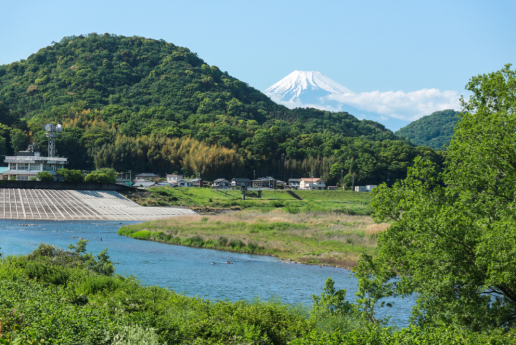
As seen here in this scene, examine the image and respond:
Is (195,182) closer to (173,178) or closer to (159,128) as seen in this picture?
(173,178)

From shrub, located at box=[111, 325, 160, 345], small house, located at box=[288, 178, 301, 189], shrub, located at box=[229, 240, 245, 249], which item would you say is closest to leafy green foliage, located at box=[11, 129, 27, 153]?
small house, located at box=[288, 178, 301, 189]

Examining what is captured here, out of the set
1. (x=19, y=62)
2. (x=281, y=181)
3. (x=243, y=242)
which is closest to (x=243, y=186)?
(x=281, y=181)

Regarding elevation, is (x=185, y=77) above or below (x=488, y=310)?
above

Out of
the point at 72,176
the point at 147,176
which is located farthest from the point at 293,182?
the point at 72,176

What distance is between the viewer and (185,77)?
193 metres

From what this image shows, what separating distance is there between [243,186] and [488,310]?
77.6m

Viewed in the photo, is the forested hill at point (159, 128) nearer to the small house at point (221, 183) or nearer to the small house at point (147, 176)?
the small house at point (147, 176)

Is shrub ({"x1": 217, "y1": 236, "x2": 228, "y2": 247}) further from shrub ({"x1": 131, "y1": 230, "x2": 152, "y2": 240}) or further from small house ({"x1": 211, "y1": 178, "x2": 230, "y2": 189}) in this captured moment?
small house ({"x1": 211, "y1": 178, "x2": 230, "y2": 189})

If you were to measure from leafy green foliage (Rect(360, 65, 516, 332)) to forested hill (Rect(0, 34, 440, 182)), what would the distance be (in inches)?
3912

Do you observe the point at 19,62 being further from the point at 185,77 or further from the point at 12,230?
the point at 12,230

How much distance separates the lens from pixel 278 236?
134 ft

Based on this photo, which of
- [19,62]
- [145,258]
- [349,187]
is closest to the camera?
[145,258]

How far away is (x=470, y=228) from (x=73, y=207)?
56.4 m

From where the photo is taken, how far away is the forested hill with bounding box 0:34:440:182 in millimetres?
110938
